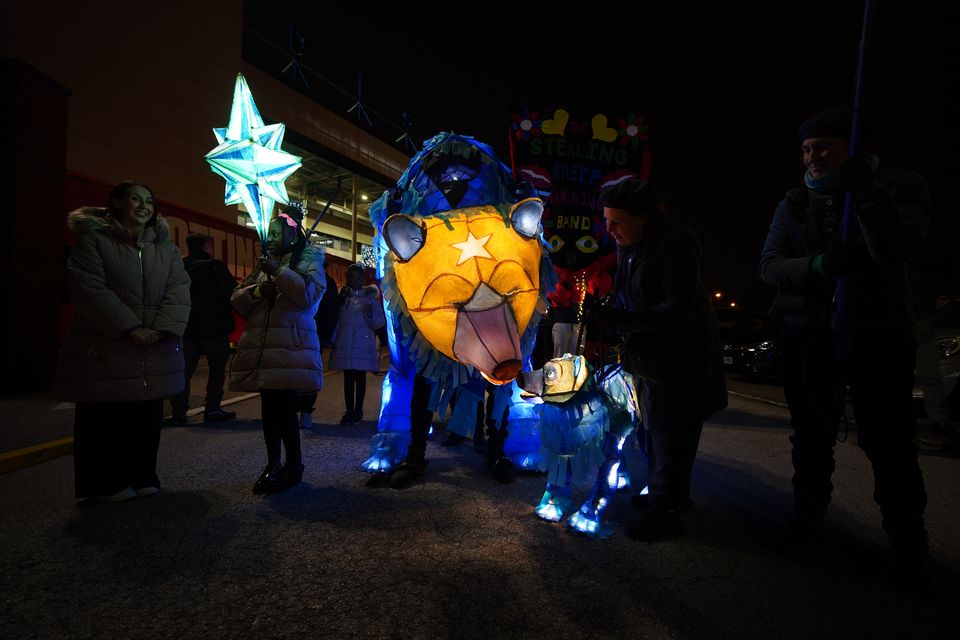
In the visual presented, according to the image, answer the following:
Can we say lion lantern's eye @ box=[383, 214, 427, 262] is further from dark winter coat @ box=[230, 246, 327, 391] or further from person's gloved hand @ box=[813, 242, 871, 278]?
person's gloved hand @ box=[813, 242, 871, 278]

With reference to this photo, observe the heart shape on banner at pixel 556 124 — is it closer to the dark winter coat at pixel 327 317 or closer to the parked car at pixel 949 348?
the dark winter coat at pixel 327 317

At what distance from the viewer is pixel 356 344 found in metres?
4.85

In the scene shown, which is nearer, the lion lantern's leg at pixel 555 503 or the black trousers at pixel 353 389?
the lion lantern's leg at pixel 555 503

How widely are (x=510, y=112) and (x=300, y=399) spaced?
3.54 m

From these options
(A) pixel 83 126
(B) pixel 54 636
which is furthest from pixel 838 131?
(A) pixel 83 126

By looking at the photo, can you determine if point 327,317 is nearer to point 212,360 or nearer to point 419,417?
point 212,360

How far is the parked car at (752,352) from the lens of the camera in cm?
927

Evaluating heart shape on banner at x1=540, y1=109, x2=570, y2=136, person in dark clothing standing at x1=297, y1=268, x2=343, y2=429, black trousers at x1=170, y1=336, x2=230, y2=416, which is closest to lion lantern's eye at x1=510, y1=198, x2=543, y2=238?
person in dark clothing standing at x1=297, y1=268, x2=343, y2=429

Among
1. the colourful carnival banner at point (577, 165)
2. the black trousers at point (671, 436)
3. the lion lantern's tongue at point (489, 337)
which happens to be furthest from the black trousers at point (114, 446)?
the colourful carnival banner at point (577, 165)

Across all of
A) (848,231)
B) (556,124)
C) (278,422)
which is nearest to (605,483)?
(848,231)

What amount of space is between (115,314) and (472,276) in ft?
6.15

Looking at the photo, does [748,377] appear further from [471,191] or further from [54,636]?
[54,636]

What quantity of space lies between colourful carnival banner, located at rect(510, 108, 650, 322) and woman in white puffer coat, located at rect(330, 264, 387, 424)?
1.98 m

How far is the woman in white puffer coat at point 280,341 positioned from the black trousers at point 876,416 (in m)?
2.53
